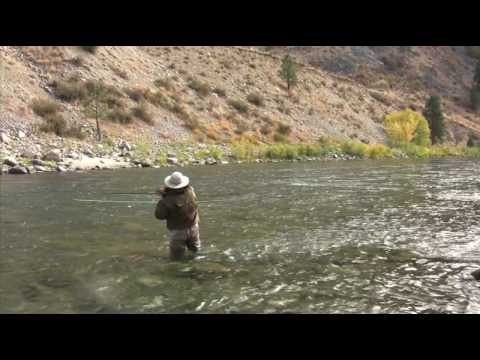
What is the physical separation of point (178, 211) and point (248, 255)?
58.4 inches

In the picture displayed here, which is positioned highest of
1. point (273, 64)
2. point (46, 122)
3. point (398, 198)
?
point (273, 64)

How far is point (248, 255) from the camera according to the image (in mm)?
8805

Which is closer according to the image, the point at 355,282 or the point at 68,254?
the point at 355,282

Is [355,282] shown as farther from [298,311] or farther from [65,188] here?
[65,188]

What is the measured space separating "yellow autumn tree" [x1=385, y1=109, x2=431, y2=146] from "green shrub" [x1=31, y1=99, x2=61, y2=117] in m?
35.8

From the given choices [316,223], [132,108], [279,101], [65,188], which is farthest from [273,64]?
[316,223]

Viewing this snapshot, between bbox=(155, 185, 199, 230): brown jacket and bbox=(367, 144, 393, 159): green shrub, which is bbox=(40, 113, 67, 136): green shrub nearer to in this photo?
bbox=(367, 144, 393, 159): green shrub

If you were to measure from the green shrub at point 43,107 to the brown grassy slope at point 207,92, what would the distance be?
0.45 meters

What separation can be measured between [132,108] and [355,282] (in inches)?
1398

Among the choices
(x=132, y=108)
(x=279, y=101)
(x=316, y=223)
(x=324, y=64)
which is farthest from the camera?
(x=324, y=64)

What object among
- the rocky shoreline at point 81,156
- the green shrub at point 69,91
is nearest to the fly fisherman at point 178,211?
the rocky shoreline at point 81,156

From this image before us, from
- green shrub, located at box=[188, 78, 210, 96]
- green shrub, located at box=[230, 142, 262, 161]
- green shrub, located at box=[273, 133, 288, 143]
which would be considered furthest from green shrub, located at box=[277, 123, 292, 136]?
green shrub, located at box=[230, 142, 262, 161]

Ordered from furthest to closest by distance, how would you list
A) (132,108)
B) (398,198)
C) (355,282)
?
(132,108), (398,198), (355,282)
